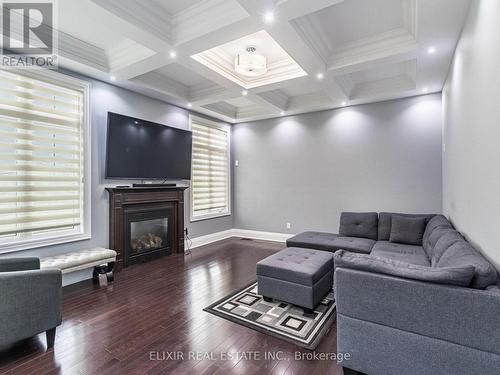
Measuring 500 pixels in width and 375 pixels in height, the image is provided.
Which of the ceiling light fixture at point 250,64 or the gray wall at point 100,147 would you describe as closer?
the ceiling light fixture at point 250,64

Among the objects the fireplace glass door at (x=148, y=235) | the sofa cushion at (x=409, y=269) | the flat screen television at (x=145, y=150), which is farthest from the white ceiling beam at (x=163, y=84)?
the sofa cushion at (x=409, y=269)

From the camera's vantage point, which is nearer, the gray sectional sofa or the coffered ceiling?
the gray sectional sofa

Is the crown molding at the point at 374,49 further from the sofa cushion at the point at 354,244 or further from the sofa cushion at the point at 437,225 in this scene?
the sofa cushion at the point at 354,244

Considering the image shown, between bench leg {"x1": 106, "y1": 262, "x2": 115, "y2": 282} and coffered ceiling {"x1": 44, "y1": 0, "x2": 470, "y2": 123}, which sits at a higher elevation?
coffered ceiling {"x1": 44, "y1": 0, "x2": 470, "y2": 123}

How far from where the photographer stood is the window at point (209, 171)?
5.65 m

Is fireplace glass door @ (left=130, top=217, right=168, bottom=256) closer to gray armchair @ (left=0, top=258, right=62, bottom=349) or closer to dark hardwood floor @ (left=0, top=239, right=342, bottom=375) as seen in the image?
dark hardwood floor @ (left=0, top=239, right=342, bottom=375)

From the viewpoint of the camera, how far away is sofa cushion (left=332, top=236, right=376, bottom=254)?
3662mm

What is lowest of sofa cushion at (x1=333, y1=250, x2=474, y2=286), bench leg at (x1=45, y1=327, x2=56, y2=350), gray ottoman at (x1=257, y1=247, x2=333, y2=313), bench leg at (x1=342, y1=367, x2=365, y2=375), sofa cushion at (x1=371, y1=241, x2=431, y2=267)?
bench leg at (x1=342, y1=367, x2=365, y2=375)

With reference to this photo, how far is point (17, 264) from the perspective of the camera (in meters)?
2.37

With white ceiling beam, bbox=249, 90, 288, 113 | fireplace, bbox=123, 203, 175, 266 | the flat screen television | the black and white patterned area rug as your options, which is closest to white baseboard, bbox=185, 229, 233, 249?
fireplace, bbox=123, 203, 175, 266

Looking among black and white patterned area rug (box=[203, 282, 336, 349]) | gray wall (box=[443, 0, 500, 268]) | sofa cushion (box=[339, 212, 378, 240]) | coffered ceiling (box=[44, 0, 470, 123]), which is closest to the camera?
gray wall (box=[443, 0, 500, 268])

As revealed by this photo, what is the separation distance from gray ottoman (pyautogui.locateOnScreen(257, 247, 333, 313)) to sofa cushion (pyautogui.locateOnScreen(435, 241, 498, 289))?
115 centimetres

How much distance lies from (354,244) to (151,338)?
292 centimetres

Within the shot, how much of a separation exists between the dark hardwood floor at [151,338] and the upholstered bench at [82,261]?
30cm
